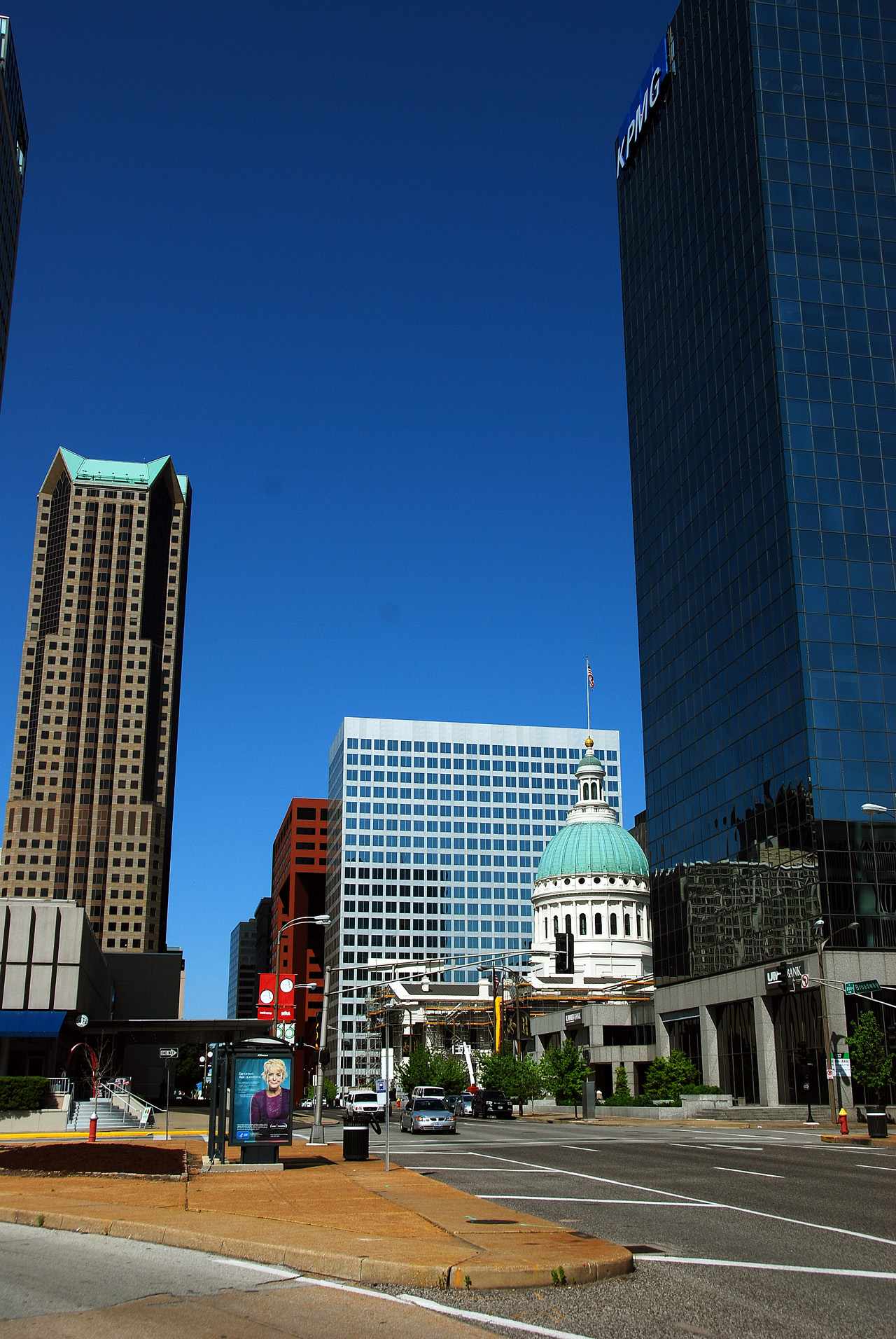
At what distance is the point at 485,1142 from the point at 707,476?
4927cm

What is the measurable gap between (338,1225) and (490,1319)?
18.9 ft

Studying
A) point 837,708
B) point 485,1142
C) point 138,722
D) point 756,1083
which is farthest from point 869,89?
point 138,722

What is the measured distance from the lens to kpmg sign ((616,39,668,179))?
89.6 m

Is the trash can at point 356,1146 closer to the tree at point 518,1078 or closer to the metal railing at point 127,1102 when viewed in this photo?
the metal railing at point 127,1102

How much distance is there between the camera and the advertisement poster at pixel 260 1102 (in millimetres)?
27234

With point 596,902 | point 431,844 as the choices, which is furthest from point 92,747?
point 596,902

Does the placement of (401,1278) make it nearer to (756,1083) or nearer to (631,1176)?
(631,1176)

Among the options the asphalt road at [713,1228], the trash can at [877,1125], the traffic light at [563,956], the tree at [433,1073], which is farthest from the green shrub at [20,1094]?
the tree at [433,1073]

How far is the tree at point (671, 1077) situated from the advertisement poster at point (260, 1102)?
1854 inches

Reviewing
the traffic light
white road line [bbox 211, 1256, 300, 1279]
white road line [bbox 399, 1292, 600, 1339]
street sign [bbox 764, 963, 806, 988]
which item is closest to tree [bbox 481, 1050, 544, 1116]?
the traffic light

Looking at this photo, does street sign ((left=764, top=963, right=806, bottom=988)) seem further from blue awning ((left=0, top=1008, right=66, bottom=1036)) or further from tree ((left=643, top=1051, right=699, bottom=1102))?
blue awning ((left=0, top=1008, right=66, bottom=1036))

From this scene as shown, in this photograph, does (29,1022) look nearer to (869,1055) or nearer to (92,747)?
(869,1055)

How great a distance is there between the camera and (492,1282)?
12.1m

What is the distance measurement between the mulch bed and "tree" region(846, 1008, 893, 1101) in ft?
114
